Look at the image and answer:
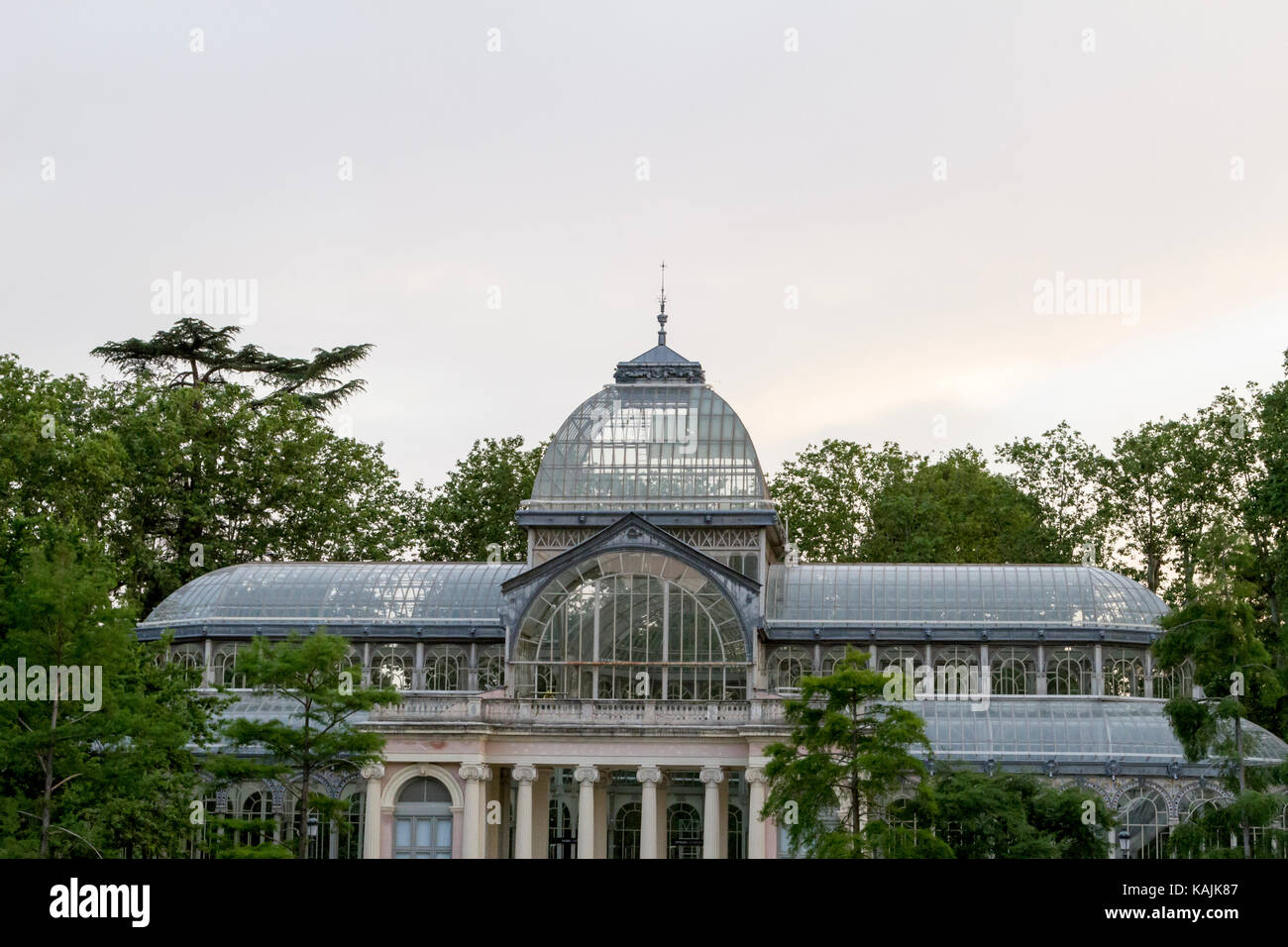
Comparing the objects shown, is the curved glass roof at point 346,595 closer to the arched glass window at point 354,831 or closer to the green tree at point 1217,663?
the arched glass window at point 354,831

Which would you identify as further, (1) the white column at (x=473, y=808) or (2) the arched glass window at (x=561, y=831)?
(2) the arched glass window at (x=561, y=831)

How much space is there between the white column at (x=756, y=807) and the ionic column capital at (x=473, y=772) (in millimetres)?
9687

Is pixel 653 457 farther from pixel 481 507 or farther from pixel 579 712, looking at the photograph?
pixel 481 507

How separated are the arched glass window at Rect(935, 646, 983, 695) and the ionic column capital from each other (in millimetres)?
18524

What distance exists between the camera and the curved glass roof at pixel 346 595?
260 feet

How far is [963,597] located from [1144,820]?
12.5m

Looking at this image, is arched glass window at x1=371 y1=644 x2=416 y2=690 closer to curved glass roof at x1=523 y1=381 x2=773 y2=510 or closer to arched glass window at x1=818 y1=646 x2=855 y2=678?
curved glass roof at x1=523 y1=381 x2=773 y2=510

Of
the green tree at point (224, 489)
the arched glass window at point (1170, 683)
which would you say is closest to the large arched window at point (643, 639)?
the arched glass window at point (1170, 683)

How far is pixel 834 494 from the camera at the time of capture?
108 m

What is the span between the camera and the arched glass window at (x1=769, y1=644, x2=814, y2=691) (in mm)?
77375

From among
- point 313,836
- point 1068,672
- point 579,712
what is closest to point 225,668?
point 313,836

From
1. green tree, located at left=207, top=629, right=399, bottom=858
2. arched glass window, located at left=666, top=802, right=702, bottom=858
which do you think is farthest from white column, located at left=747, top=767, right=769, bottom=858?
green tree, located at left=207, top=629, right=399, bottom=858

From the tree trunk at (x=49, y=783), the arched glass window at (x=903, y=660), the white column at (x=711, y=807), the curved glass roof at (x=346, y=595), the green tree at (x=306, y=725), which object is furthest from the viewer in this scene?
the curved glass roof at (x=346, y=595)
